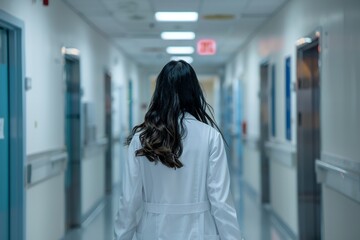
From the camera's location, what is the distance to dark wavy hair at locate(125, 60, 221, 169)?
233cm

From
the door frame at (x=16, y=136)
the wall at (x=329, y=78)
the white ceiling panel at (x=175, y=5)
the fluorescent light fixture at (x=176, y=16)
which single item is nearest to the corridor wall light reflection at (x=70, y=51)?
the white ceiling panel at (x=175, y=5)

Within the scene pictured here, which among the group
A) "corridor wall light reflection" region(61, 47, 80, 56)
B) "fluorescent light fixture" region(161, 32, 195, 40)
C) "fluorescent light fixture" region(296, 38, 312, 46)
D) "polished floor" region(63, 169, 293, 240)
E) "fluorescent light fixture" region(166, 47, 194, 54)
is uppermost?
"fluorescent light fixture" region(166, 47, 194, 54)

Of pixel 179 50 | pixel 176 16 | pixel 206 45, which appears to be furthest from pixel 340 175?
pixel 179 50

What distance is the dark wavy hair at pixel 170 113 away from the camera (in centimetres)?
233

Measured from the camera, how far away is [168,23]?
863 centimetres

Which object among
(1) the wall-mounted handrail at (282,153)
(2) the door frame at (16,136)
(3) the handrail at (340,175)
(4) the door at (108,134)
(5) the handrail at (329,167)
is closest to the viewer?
(3) the handrail at (340,175)

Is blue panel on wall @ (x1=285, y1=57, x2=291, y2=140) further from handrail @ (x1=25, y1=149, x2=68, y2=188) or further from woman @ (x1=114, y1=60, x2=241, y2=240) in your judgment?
woman @ (x1=114, y1=60, x2=241, y2=240)

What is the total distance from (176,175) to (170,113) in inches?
10.5

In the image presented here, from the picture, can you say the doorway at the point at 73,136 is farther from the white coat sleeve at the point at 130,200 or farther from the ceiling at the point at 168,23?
the white coat sleeve at the point at 130,200

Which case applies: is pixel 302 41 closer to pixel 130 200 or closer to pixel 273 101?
pixel 273 101

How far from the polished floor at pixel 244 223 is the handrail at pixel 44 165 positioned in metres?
0.96

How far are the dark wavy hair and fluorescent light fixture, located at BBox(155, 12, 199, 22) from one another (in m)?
5.51

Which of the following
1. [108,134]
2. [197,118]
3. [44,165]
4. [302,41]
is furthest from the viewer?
[108,134]

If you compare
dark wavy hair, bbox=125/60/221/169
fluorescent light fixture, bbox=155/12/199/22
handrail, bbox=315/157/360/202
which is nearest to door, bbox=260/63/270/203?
fluorescent light fixture, bbox=155/12/199/22
